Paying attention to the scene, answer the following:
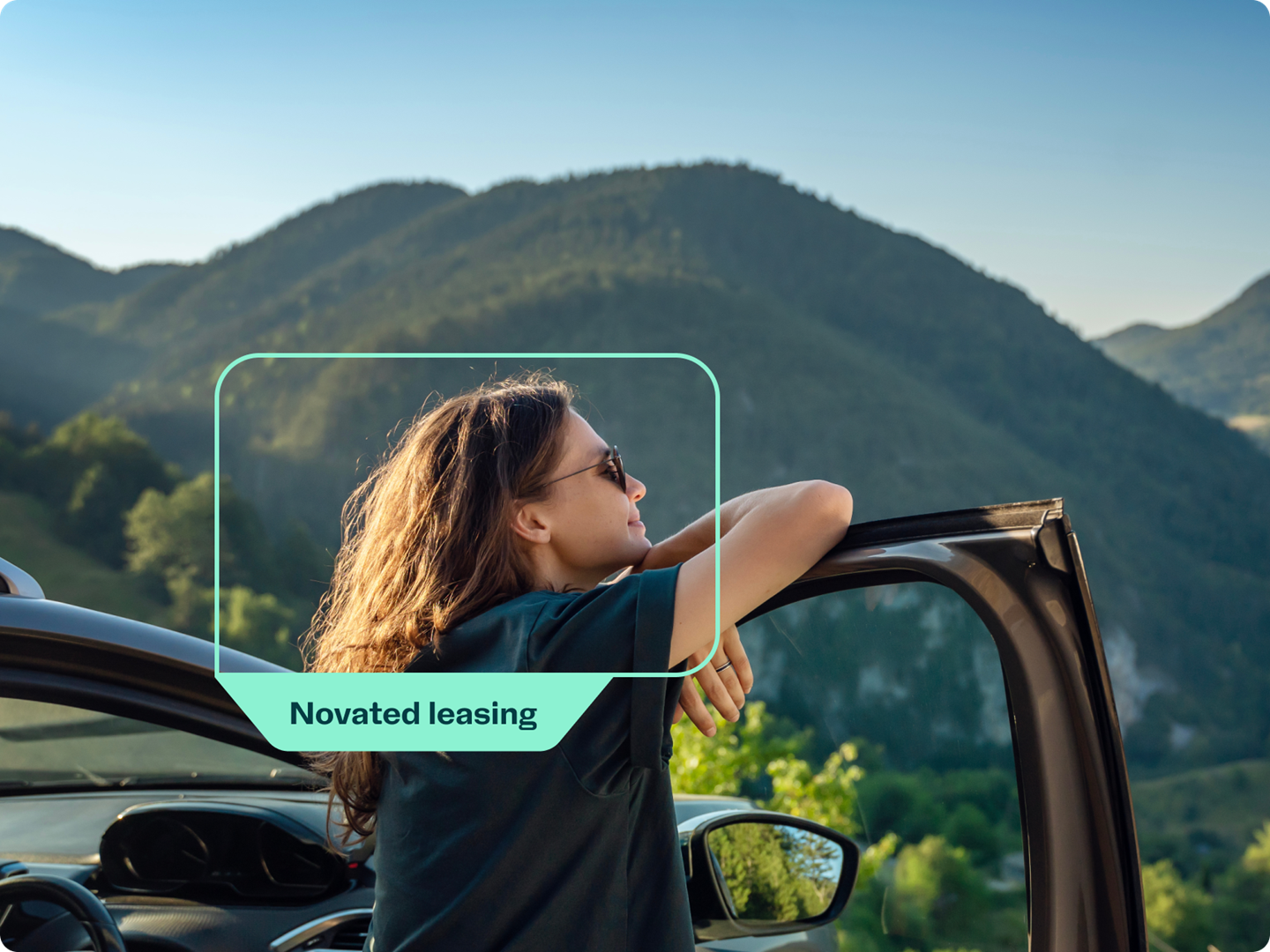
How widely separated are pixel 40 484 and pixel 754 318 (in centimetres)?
3687

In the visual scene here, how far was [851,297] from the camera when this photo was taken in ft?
197

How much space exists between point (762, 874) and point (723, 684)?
1.41ft

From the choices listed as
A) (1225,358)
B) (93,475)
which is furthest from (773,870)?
(1225,358)

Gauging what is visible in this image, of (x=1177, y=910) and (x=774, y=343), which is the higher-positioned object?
(x=774, y=343)

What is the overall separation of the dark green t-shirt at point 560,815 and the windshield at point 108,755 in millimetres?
413

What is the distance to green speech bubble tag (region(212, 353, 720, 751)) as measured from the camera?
0.99 metres

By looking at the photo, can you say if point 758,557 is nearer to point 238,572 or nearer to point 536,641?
point 536,641

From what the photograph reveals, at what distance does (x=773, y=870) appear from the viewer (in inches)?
56.0

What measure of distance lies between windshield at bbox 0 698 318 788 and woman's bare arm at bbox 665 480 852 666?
0.72 meters

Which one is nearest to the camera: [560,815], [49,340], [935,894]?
[560,815]

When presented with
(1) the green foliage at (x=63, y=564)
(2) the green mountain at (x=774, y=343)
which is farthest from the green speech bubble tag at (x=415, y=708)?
(2) the green mountain at (x=774, y=343)

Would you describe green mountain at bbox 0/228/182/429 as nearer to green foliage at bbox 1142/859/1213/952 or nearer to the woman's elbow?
green foliage at bbox 1142/859/1213/952

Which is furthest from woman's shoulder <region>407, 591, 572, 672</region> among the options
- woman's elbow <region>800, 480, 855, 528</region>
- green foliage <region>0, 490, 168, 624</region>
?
green foliage <region>0, 490, 168, 624</region>

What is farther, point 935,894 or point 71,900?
point 71,900
